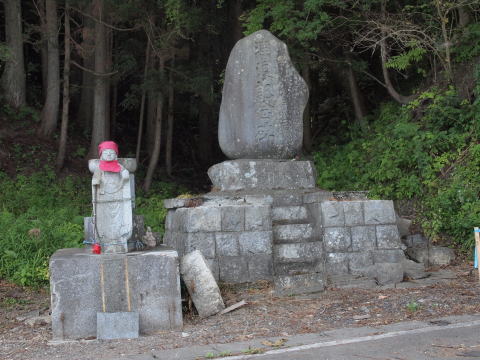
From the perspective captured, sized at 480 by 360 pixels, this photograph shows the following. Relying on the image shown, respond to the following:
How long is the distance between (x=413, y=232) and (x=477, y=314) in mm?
4499

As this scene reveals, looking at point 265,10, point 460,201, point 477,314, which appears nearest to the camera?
point 477,314

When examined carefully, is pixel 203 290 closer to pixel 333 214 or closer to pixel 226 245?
pixel 226 245

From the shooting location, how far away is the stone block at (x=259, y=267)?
719 cm

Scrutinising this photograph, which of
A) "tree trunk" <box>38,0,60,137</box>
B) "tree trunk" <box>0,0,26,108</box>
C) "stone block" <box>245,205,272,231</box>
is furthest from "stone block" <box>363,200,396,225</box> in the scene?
"tree trunk" <box>0,0,26,108</box>

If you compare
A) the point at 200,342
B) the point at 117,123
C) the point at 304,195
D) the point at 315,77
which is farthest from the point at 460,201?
the point at 117,123

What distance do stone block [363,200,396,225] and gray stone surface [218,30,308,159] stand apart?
1451 mm

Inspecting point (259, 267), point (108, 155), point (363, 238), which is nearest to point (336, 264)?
point (363, 238)

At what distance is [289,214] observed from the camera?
7.77m

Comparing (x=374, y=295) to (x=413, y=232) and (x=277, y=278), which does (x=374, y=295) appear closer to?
(x=277, y=278)

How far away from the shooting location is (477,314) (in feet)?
19.5

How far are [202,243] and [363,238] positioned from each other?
208 centimetres

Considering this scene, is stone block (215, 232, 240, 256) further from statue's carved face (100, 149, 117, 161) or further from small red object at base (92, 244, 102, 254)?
statue's carved face (100, 149, 117, 161)

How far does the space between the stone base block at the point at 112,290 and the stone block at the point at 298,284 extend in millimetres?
1507

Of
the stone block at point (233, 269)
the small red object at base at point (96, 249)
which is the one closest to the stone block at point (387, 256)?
the stone block at point (233, 269)
